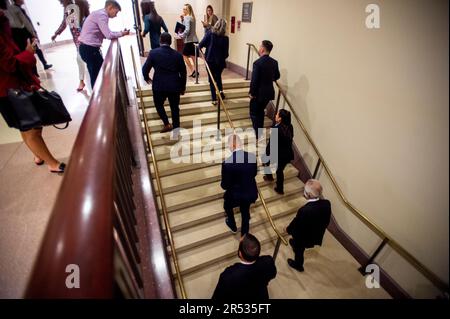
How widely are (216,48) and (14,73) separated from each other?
10.7 ft

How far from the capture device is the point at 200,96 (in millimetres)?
5336

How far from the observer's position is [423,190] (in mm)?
2463

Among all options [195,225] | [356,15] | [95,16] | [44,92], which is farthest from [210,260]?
[95,16]

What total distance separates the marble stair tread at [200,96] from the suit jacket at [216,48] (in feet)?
2.75

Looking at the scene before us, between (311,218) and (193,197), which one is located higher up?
(311,218)

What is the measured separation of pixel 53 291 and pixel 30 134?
310cm

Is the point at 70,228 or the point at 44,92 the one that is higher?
the point at 70,228

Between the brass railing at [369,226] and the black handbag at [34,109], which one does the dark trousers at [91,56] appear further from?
the brass railing at [369,226]

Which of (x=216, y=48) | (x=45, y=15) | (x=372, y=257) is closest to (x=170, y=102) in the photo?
(x=216, y=48)

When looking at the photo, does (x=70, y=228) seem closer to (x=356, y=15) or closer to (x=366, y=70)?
(x=366, y=70)

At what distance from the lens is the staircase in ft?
11.1

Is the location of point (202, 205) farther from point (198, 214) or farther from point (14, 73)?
point (14, 73)

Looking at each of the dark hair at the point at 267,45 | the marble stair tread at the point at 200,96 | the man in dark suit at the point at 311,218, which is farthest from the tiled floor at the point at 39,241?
the dark hair at the point at 267,45

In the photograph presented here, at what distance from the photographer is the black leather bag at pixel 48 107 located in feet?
8.36
